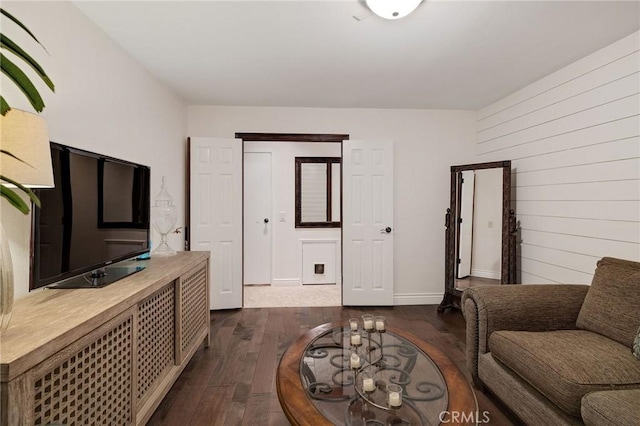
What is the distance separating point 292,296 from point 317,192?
5.43ft

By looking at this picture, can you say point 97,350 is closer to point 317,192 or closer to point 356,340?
point 356,340

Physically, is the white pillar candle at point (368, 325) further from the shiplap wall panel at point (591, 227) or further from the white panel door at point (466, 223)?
the white panel door at point (466, 223)

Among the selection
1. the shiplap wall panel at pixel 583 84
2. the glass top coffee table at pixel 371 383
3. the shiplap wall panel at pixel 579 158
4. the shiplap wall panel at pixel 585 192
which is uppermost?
the shiplap wall panel at pixel 583 84

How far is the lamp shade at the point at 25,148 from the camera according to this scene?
1064mm

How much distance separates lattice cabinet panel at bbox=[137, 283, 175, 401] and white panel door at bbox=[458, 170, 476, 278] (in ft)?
9.81

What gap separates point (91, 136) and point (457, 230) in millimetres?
3511

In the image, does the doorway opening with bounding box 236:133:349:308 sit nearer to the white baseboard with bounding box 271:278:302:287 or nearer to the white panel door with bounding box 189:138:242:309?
the white baseboard with bounding box 271:278:302:287

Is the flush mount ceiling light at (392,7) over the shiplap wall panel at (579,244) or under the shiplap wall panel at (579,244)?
over

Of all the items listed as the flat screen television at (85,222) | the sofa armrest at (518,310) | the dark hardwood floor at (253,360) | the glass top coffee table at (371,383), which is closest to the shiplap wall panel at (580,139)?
the sofa armrest at (518,310)

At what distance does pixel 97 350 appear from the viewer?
127 centimetres

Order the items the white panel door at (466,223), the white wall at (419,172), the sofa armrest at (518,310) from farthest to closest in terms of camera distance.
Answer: the white wall at (419,172)
the white panel door at (466,223)
the sofa armrest at (518,310)

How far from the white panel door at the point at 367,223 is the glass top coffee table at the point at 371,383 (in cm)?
192

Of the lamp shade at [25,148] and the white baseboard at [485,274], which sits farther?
the white baseboard at [485,274]

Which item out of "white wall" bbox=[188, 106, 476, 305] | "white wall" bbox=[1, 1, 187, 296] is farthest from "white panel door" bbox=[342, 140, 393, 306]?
"white wall" bbox=[1, 1, 187, 296]
